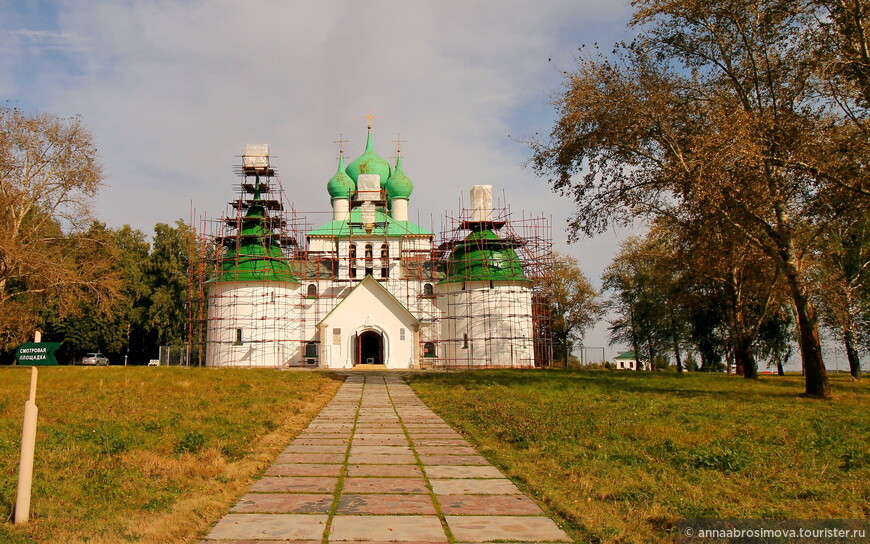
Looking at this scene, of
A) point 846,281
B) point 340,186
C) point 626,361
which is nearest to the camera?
point 846,281

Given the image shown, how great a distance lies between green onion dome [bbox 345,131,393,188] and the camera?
172ft

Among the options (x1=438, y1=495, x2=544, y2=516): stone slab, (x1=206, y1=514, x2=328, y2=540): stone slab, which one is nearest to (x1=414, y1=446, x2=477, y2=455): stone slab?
(x1=438, y1=495, x2=544, y2=516): stone slab

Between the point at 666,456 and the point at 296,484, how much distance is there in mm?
4791

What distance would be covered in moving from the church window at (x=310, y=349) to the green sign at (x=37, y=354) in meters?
37.5

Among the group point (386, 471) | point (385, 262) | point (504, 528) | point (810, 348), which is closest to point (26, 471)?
point (386, 471)

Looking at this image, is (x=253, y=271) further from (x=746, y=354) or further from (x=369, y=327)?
(x=746, y=354)

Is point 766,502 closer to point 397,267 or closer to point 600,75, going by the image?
point 600,75

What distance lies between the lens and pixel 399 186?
51.6 m

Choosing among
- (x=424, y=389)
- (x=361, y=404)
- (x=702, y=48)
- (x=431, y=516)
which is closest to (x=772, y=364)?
(x=702, y=48)

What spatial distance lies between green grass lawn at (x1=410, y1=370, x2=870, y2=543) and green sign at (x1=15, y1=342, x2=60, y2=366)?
15.8 feet

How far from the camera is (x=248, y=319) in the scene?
141ft

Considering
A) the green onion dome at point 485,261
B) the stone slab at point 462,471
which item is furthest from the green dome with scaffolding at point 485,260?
the stone slab at point 462,471

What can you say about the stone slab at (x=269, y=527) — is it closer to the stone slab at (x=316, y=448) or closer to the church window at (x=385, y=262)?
the stone slab at (x=316, y=448)

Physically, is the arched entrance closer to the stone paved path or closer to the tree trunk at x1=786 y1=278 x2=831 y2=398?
the tree trunk at x1=786 y1=278 x2=831 y2=398
